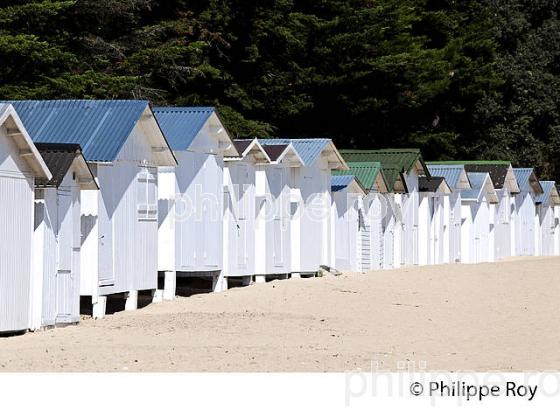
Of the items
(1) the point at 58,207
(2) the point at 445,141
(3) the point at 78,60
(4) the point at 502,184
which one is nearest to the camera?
(1) the point at 58,207

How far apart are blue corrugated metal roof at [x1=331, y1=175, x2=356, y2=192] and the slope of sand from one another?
5.55 meters

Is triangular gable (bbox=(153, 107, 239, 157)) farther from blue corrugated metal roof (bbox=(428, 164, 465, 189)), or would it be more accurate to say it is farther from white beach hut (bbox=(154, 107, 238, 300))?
blue corrugated metal roof (bbox=(428, 164, 465, 189))

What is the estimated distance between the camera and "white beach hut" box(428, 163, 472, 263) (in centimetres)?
4344

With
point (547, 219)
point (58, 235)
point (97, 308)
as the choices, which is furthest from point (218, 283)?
point (547, 219)

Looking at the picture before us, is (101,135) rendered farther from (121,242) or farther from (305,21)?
(305,21)

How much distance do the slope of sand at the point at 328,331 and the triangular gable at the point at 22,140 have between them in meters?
2.40

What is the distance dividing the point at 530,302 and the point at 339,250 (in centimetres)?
1097

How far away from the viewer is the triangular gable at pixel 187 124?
26.1 metres

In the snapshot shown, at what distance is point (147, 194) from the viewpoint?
953 inches

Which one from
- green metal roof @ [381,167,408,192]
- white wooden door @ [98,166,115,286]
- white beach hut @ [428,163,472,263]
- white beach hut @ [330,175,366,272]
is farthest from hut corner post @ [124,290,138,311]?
white beach hut @ [428,163,472,263]

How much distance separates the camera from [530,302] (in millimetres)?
23625

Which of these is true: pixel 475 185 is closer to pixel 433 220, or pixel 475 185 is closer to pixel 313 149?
pixel 433 220

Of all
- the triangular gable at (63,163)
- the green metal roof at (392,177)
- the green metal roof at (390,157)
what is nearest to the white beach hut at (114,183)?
the triangular gable at (63,163)
